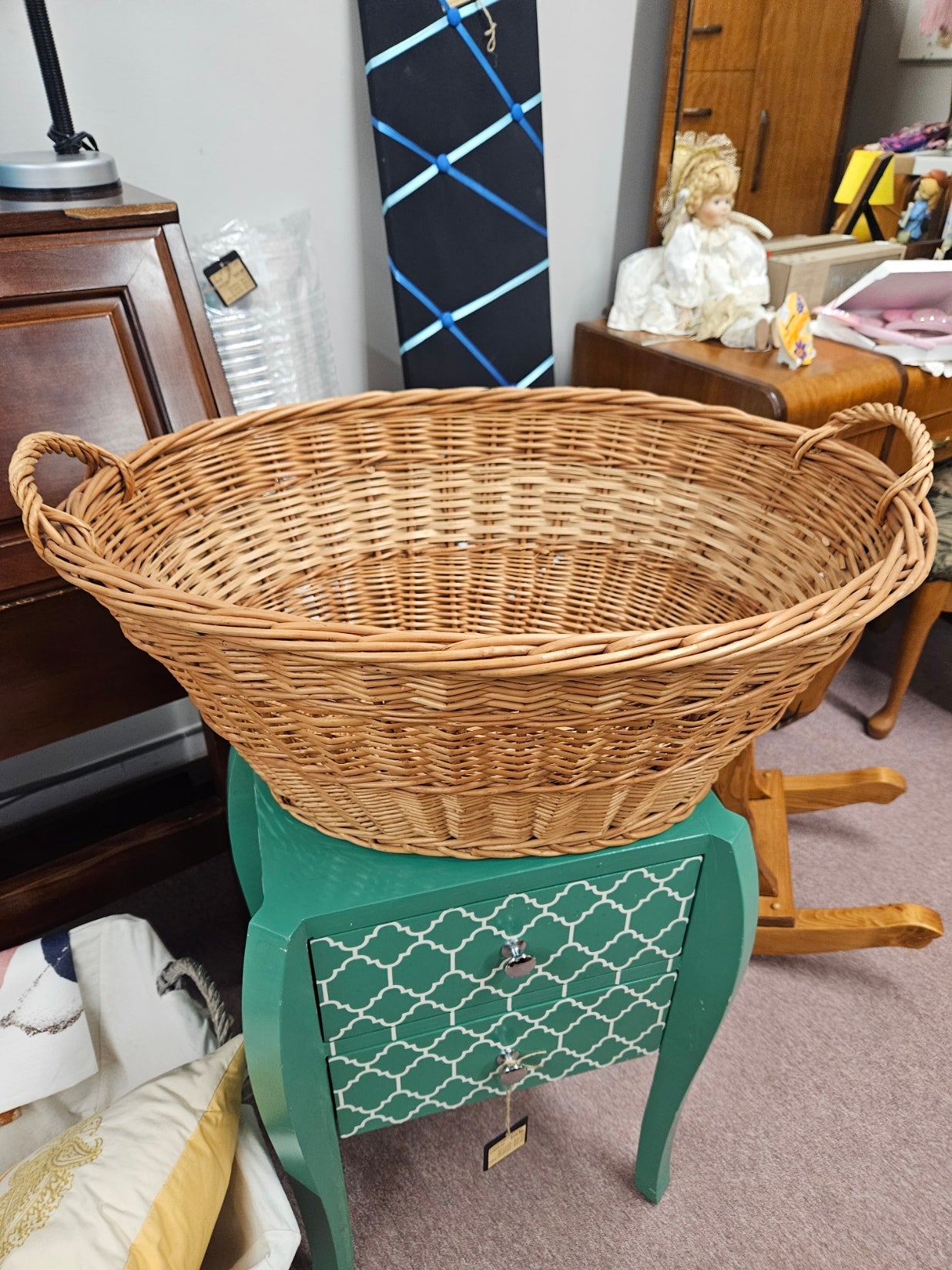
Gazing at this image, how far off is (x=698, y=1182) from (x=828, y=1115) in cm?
19

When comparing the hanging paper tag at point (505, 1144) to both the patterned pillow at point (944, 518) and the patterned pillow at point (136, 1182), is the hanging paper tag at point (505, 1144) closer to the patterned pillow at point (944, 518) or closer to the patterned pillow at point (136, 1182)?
the patterned pillow at point (136, 1182)

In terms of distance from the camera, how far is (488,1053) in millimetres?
749

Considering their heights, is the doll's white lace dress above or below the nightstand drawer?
above

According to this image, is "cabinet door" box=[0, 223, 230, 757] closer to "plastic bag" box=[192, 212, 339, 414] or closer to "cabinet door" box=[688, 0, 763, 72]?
"plastic bag" box=[192, 212, 339, 414]

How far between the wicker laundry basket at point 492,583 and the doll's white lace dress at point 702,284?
61 cm

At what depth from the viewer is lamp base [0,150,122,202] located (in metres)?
0.82

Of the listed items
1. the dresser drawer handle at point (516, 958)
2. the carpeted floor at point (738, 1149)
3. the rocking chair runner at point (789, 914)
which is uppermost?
the dresser drawer handle at point (516, 958)

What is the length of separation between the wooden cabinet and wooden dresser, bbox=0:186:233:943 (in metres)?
1.02

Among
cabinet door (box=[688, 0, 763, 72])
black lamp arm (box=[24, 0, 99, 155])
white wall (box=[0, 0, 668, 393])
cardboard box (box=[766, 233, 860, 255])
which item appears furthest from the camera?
cardboard box (box=[766, 233, 860, 255])

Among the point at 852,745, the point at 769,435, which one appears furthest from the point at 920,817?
the point at 769,435

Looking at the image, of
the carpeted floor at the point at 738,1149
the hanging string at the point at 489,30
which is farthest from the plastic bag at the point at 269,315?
the carpeted floor at the point at 738,1149

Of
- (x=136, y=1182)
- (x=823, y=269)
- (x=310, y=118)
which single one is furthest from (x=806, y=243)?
(x=136, y=1182)

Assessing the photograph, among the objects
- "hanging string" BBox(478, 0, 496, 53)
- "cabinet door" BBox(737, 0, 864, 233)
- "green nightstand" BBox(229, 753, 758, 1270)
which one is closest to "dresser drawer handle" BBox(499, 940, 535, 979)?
"green nightstand" BBox(229, 753, 758, 1270)

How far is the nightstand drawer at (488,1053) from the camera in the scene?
71 cm
